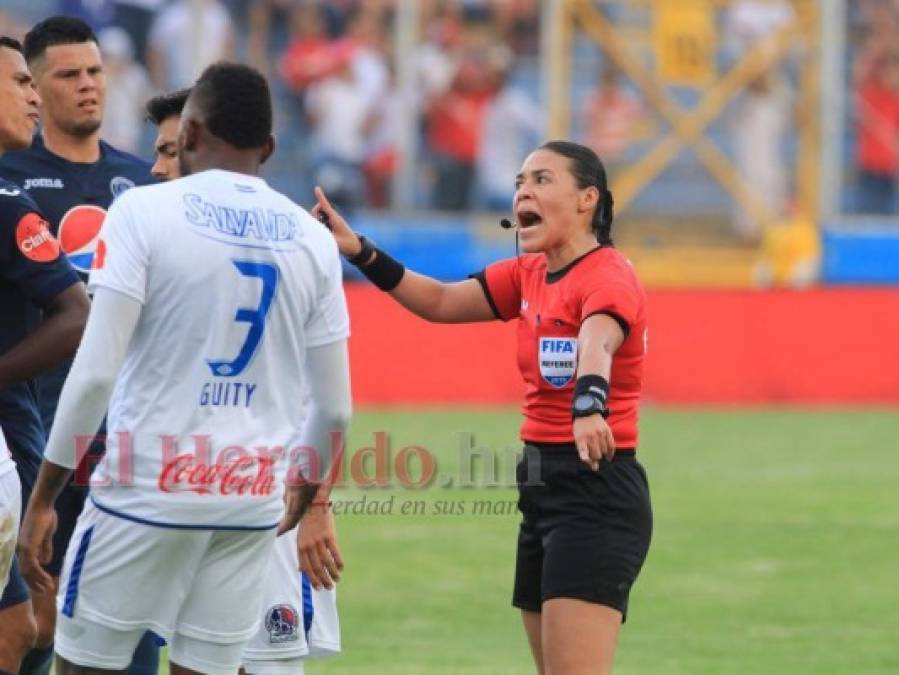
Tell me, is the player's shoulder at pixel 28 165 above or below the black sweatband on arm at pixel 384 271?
above

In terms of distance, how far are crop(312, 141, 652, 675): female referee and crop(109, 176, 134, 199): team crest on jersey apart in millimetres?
1328

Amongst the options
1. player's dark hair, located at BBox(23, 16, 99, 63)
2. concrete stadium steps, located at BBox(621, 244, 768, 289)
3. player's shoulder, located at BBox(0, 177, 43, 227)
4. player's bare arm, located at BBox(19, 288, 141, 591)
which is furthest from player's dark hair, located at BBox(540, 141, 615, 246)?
concrete stadium steps, located at BBox(621, 244, 768, 289)

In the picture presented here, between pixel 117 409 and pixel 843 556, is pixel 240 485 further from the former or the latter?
pixel 843 556

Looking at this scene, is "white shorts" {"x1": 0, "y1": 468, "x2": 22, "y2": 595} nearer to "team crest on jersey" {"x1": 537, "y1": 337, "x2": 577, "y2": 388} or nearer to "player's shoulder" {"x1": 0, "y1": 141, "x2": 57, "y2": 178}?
"team crest on jersey" {"x1": 537, "y1": 337, "x2": 577, "y2": 388}

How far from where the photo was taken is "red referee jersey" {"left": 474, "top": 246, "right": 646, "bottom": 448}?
6281 mm

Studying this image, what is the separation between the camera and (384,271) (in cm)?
698

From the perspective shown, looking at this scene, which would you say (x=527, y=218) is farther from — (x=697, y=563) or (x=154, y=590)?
(x=697, y=563)

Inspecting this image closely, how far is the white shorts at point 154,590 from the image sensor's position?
5.25 meters

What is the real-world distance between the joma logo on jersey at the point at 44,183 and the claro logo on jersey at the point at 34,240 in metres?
1.72

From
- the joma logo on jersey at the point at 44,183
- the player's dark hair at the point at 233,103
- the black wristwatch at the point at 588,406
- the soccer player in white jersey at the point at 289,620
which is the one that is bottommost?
the soccer player in white jersey at the point at 289,620

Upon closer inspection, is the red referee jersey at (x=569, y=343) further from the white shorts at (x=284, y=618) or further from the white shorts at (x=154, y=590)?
the white shorts at (x=154, y=590)

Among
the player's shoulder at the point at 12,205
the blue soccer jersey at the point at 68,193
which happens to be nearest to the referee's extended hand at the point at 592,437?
the player's shoulder at the point at 12,205

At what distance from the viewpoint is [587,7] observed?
24953 millimetres

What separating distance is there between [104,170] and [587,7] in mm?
17944
